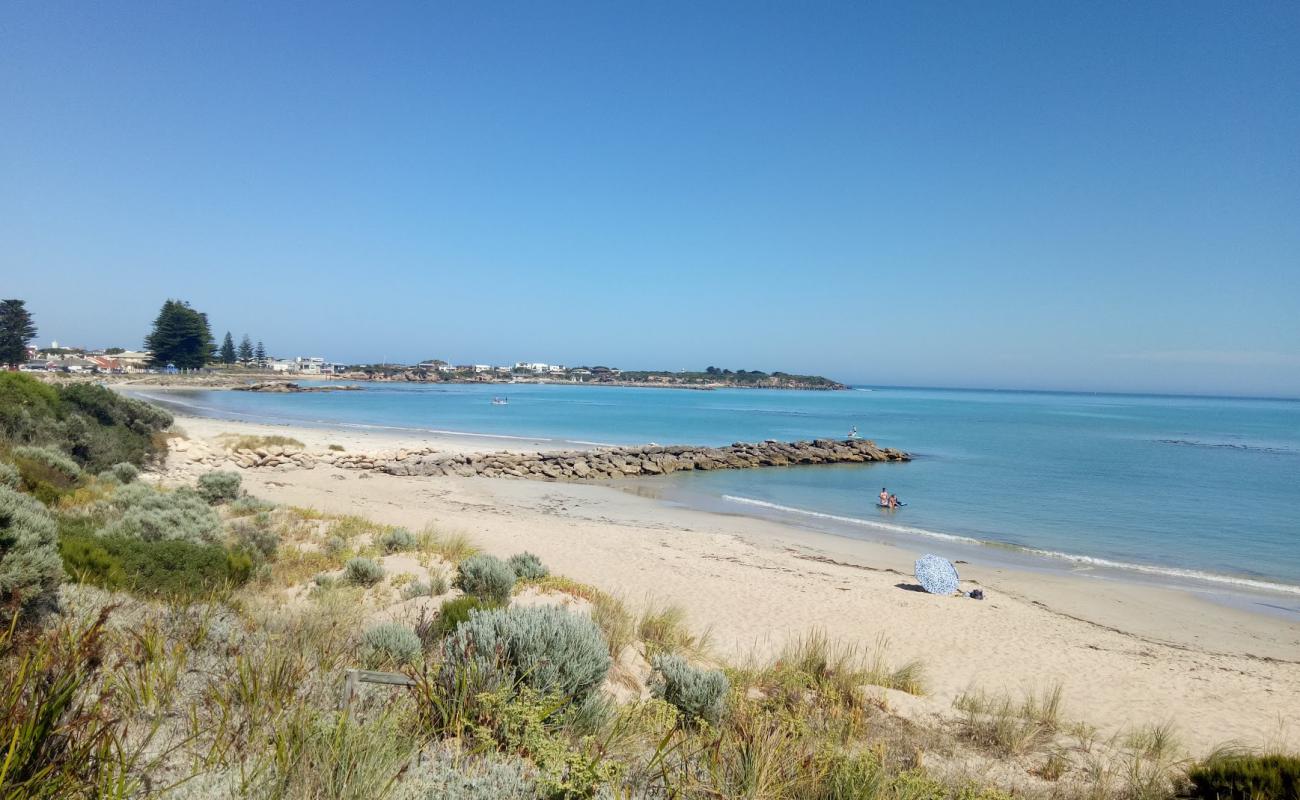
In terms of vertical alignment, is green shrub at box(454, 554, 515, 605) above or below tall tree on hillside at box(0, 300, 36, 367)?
below

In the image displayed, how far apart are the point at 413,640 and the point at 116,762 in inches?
102

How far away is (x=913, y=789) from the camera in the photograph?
3.72 metres

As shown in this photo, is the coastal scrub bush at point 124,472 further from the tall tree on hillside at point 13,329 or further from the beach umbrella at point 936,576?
the tall tree on hillside at point 13,329

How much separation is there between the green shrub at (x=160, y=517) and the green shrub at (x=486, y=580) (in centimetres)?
363

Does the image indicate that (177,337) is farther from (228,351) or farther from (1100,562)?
(1100,562)

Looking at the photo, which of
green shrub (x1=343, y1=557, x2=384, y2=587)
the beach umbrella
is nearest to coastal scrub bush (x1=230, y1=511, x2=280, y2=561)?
green shrub (x1=343, y1=557, x2=384, y2=587)

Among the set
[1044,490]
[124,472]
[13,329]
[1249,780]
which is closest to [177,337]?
[13,329]

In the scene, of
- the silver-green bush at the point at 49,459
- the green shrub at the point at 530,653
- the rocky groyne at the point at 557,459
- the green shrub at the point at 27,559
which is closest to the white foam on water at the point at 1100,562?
the rocky groyne at the point at 557,459

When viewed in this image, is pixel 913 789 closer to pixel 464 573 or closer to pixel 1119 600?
pixel 464 573

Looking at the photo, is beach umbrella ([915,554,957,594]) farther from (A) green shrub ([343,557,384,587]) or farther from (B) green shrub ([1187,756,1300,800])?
(A) green shrub ([343,557,384,587])

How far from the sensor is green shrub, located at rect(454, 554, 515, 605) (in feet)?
27.1

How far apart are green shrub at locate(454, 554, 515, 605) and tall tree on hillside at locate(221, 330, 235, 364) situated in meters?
164

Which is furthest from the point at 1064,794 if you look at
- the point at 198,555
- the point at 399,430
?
the point at 399,430

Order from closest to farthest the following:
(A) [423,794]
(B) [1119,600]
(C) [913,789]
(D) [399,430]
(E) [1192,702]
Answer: (A) [423,794] < (C) [913,789] < (E) [1192,702] < (B) [1119,600] < (D) [399,430]
